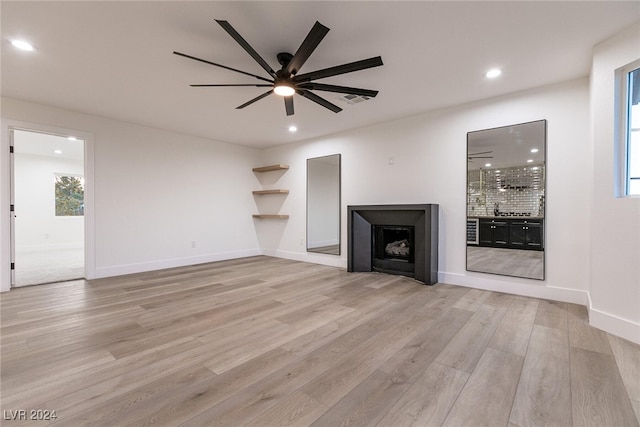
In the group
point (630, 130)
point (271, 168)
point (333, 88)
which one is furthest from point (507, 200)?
point (271, 168)

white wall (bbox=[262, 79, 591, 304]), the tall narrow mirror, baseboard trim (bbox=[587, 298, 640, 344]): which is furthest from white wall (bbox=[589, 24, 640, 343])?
the tall narrow mirror

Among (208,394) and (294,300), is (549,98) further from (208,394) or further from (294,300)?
(208,394)

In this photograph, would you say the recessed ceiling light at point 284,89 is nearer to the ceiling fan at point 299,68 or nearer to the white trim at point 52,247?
the ceiling fan at point 299,68

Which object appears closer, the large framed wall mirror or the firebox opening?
the large framed wall mirror

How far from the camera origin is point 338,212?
209 inches

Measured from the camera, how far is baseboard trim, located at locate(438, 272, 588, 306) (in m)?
3.12

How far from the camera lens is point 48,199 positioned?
7.93 m

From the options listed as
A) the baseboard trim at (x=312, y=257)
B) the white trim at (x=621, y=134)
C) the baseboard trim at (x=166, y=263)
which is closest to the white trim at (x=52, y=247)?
the baseboard trim at (x=166, y=263)

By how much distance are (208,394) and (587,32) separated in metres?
3.87

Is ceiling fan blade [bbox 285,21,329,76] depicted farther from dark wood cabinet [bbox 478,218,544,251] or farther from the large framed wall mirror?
dark wood cabinet [bbox 478,218,544,251]

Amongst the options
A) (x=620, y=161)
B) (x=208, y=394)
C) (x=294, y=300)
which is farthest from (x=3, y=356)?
(x=620, y=161)

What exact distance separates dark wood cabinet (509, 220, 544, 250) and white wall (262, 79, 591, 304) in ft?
0.32

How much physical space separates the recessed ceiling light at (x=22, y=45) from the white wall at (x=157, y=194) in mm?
1825

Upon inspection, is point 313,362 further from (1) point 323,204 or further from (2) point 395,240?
(1) point 323,204
